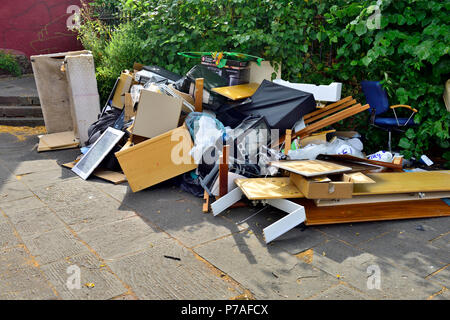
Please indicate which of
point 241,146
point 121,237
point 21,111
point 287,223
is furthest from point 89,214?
point 21,111

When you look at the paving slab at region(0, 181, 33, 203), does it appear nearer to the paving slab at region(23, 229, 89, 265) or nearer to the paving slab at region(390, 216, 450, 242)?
the paving slab at region(23, 229, 89, 265)

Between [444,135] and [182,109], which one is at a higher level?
[182,109]

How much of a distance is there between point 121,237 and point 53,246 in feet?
1.97

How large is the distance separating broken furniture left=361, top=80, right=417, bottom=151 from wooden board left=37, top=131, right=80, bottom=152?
15.7 feet

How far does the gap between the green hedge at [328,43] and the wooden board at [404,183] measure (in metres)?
1.05

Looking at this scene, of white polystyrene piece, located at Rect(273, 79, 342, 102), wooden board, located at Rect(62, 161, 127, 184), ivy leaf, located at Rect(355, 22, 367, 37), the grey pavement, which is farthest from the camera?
white polystyrene piece, located at Rect(273, 79, 342, 102)

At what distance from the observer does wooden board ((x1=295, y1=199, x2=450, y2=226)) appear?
400 cm

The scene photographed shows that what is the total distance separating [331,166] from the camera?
13.9ft

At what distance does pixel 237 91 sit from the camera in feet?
19.3

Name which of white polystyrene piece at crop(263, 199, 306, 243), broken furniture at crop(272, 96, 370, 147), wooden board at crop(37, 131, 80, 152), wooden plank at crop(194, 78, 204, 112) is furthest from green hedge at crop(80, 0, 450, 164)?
white polystyrene piece at crop(263, 199, 306, 243)

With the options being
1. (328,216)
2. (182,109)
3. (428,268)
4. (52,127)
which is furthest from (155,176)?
(52,127)

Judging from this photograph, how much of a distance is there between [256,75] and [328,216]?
10.6 feet

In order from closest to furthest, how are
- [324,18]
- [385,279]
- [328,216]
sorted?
1. [385,279]
2. [328,216]
3. [324,18]
